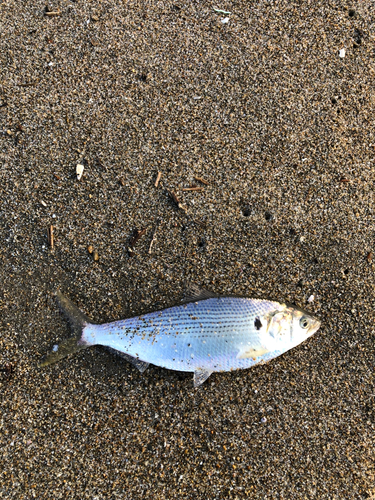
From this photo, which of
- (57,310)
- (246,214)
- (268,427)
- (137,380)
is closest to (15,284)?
(57,310)

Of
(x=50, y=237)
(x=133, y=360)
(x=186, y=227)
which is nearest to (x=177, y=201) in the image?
(x=186, y=227)

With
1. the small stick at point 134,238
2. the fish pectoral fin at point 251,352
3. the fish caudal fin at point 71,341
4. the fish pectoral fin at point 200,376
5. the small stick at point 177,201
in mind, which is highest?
the small stick at point 177,201

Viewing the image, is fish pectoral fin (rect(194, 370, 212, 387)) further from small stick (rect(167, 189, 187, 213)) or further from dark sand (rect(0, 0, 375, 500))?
small stick (rect(167, 189, 187, 213))

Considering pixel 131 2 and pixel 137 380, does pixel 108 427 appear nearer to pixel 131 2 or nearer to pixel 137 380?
pixel 137 380

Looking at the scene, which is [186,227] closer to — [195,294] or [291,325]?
[195,294]

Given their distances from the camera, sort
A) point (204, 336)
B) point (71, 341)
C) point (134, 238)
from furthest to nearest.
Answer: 1. point (134, 238)
2. point (71, 341)
3. point (204, 336)

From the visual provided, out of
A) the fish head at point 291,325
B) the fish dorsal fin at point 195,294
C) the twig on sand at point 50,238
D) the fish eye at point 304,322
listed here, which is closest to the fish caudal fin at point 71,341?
the twig on sand at point 50,238

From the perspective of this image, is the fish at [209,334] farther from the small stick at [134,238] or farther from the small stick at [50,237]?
the small stick at [50,237]
